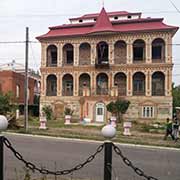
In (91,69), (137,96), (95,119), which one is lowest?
(95,119)

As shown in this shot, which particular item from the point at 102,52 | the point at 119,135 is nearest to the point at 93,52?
the point at 102,52

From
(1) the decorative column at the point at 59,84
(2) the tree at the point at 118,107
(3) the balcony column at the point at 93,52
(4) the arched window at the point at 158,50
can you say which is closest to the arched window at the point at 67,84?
(1) the decorative column at the point at 59,84

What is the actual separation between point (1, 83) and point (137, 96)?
2373cm

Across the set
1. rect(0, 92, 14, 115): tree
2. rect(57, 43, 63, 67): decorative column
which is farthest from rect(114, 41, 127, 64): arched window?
rect(0, 92, 14, 115): tree

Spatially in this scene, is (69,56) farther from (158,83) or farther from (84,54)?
(158,83)

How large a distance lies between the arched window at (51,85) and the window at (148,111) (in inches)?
499

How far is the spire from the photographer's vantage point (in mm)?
47562

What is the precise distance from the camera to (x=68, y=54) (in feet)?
164

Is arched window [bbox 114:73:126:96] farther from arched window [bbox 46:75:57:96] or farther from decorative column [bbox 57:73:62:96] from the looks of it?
arched window [bbox 46:75:57:96]

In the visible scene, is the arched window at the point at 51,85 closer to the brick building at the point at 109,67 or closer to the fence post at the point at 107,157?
the brick building at the point at 109,67

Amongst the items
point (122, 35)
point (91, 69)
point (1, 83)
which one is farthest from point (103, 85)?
point (1, 83)

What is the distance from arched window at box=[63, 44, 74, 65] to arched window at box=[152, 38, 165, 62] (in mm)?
11100

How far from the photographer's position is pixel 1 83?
5847 cm

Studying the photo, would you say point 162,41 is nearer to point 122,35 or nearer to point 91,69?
point 122,35
